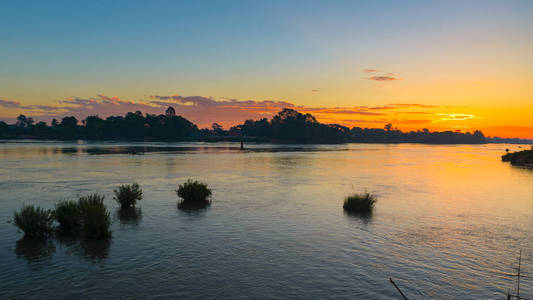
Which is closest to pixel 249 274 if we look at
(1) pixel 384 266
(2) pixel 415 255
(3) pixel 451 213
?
(1) pixel 384 266

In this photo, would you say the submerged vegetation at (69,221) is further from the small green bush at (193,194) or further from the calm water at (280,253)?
the small green bush at (193,194)

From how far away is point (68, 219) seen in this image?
55.6 feet

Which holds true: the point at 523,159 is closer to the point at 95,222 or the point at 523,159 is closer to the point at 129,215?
the point at 129,215

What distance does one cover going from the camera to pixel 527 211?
25500mm

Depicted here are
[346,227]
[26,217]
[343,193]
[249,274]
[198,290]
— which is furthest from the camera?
[343,193]

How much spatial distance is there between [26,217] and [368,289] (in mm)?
15359

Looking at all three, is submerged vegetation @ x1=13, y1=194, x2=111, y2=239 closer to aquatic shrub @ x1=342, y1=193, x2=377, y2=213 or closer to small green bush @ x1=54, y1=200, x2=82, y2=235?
small green bush @ x1=54, y1=200, x2=82, y2=235

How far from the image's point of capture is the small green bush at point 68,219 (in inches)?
665

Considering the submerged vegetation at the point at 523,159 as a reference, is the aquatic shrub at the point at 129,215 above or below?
below

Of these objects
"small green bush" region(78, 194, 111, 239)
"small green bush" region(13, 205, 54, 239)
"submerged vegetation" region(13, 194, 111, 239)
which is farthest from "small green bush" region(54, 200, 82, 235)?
"small green bush" region(13, 205, 54, 239)

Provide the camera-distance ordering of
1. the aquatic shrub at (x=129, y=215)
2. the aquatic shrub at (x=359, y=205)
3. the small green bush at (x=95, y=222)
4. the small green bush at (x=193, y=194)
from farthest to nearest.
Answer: the small green bush at (x=193, y=194) → the aquatic shrub at (x=359, y=205) → the aquatic shrub at (x=129, y=215) → the small green bush at (x=95, y=222)

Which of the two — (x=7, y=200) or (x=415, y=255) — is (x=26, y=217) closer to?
(x=7, y=200)

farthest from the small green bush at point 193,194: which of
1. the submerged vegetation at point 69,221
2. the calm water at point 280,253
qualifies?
the submerged vegetation at point 69,221

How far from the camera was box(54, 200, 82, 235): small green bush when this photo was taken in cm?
1689
